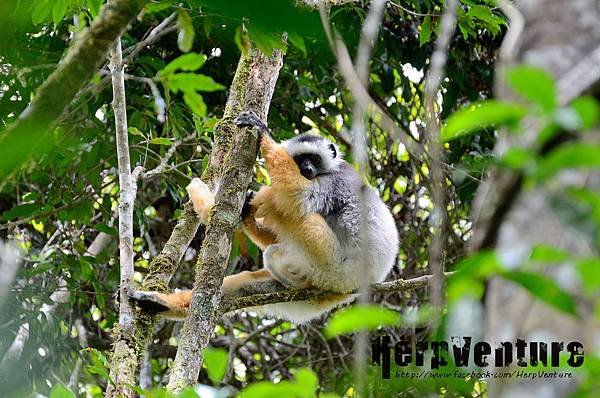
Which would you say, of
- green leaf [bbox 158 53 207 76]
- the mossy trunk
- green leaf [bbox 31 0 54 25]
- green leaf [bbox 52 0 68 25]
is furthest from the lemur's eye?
green leaf [bbox 158 53 207 76]

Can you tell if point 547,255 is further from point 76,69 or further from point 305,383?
point 76,69

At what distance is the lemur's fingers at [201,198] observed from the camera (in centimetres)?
562

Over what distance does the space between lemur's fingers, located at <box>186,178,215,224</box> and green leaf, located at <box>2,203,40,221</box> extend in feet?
5.20

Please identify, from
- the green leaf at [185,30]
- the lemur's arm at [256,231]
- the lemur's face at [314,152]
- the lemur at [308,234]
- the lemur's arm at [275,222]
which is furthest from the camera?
the lemur's face at [314,152]

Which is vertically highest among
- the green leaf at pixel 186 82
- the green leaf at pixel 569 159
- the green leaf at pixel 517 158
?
the green leaf at pixel 186 82

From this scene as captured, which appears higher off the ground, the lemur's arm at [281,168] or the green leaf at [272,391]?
the lemur's arm at [281,168]

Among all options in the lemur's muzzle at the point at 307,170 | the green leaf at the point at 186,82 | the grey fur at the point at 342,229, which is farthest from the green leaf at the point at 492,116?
the lemur's muzzle at the point at 307,170

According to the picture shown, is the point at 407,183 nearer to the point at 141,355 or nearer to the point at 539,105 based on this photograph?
the point at 141,355

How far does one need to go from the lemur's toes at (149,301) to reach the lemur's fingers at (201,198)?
0.65m

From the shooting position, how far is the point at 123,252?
469cm

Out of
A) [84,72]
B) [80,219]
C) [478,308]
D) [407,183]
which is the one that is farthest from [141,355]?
[407,183]

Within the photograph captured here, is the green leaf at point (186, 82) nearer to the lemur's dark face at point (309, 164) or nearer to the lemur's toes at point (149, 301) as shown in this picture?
the lemur's toes at point (149, 301)

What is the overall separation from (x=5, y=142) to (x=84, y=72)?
655 millimetres

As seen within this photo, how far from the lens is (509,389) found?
137cm
